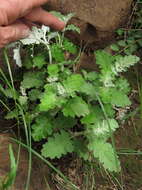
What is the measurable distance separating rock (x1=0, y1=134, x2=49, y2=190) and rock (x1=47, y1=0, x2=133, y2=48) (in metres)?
0.76

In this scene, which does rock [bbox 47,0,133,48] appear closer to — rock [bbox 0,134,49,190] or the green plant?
the green plant

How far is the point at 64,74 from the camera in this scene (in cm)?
188

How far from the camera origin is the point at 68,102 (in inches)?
69.8

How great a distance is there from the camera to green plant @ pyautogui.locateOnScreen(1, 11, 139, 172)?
5.77ft

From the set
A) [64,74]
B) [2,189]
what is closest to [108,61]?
[64,74]

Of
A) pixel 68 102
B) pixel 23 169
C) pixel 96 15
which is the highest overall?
pixel 96 15

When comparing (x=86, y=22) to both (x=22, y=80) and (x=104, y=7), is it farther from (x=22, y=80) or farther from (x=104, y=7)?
(x=22, y=80)

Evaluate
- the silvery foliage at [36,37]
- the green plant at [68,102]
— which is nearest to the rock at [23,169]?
the green plant at [68,102]

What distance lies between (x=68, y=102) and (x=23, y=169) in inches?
14.6

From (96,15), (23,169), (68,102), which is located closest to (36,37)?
(68,102)

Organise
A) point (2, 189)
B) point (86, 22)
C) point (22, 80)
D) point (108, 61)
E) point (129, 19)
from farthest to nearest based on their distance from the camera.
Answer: point (129, 19) → point (86, 22) → point (22, 80) → point (108, 61) → point (2, 189)

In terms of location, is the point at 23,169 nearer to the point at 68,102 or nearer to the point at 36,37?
the point at 68,102

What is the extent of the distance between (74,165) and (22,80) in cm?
52

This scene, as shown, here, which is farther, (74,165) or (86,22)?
(86,22)
